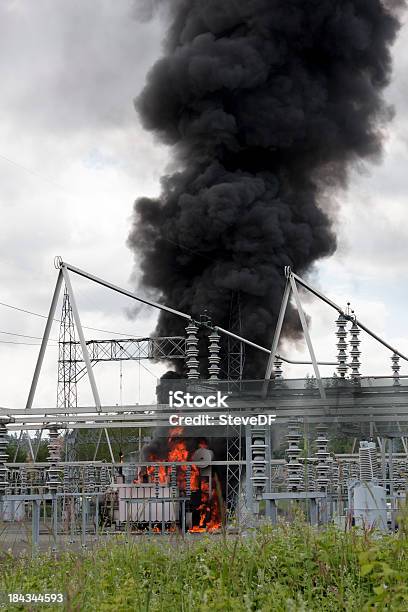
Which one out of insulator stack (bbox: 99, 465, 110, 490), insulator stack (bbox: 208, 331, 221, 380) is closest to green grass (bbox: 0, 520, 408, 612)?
insulator stack (bbox: 208, 331, 221, 380)

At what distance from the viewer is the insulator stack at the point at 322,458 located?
2203cm

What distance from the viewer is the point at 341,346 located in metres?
32.3

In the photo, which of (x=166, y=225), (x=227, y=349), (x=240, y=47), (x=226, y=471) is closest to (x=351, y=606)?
(x=226, y=471)

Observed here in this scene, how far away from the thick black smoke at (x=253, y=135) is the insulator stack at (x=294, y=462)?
21.5m

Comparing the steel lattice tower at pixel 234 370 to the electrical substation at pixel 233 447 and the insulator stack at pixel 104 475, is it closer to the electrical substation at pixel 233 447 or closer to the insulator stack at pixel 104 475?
the electrical substation at pixel 233 447

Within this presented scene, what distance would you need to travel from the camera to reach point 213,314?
44531 mm

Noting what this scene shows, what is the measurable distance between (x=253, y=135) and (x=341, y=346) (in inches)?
829

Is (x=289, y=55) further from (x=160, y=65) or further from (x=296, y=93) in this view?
(x=160, y=65)

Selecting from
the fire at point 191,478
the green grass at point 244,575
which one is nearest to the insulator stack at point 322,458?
the fire at point 191,478

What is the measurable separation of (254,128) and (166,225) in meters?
7.16

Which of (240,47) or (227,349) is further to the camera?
(240,47)

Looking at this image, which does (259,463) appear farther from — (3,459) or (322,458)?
(3,459)

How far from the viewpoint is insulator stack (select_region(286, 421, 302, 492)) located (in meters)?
21.2

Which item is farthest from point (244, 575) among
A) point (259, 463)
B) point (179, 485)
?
point (179, 485)
